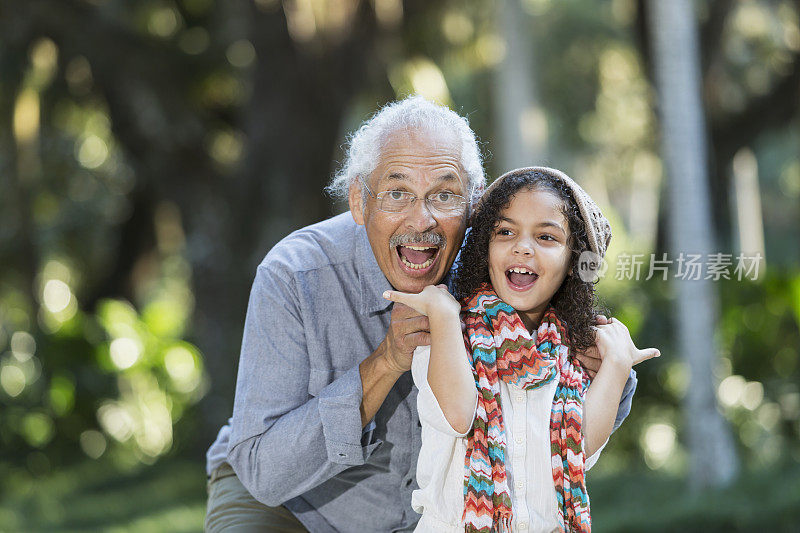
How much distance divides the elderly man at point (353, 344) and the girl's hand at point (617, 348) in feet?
0.94

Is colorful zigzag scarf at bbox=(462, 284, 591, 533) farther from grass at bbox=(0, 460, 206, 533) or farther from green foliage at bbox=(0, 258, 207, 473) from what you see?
green foliage at bbox=(0, 258, 207, 473)

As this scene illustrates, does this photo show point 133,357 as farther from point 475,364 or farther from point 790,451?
point 475,364

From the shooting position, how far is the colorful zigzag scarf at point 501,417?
2373 mm

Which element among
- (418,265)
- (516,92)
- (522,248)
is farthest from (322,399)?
(516,92)

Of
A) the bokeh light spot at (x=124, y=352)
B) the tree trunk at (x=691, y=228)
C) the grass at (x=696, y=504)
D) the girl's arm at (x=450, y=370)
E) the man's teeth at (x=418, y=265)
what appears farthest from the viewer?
the bokeh light spot at (x=124, y=352)

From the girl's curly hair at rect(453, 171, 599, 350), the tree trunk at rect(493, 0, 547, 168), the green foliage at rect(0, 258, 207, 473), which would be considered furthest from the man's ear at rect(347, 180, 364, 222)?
the green foliage at rect(0, 258, 207, 473)

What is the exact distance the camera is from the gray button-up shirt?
8.63 feet

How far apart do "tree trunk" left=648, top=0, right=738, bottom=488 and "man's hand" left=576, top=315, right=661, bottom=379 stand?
11.9 ft

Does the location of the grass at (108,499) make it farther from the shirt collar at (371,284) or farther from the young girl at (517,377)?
the young girl at (517,377)

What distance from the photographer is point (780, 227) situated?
29.4 meters

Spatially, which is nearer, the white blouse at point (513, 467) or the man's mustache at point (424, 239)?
the white blouse at point (513, 467)

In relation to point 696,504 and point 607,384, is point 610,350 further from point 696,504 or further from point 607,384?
point 696,504

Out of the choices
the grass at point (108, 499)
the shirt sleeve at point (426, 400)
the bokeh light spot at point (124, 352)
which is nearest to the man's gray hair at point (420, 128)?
the shirt sleeve at point (426, 400)

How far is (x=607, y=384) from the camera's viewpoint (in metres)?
2.49
